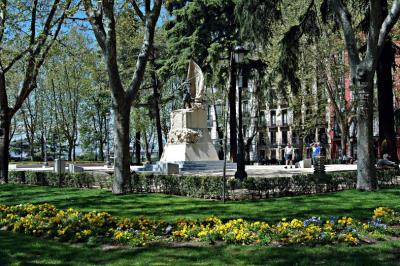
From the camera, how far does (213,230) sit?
729cm

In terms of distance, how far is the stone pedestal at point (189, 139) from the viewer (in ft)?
81.3

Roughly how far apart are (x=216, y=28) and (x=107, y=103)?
2461 centimetres

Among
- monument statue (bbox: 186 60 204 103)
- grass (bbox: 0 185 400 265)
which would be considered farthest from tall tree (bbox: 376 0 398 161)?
monument statue (bbox: 186 60 204 103)

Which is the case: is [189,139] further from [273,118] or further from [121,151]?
[273,118]

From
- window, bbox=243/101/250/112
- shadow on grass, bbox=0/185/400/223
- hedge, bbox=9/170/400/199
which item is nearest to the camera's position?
shadow on grass, bbox=0/185/400/223

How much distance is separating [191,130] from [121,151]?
10458 mm

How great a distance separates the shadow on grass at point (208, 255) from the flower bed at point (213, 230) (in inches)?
11.3

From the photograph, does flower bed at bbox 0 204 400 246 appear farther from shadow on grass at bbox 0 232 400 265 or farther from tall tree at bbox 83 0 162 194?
tall tree at bbox 83 0 162 194

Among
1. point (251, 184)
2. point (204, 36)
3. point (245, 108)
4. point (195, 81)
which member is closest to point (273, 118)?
point (245, 108)

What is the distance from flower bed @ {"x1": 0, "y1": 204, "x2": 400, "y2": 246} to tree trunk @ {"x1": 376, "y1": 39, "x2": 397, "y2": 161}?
32.3ft

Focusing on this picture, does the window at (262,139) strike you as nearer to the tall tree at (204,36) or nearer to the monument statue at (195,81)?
the tall tree at (204,36)

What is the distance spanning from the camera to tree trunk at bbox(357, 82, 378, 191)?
1341cm

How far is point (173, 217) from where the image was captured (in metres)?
9.57

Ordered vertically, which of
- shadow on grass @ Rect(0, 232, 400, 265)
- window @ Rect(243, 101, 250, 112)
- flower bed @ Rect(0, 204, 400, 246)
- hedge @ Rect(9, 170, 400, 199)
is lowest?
shadow on grass @ Rect(0, 232, 400, 265)
